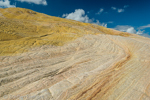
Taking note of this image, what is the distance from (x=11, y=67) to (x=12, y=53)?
358 cm

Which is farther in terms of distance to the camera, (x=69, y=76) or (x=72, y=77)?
(x=69, y=76)

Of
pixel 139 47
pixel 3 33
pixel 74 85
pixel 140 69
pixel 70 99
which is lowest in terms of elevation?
pixel 70 99

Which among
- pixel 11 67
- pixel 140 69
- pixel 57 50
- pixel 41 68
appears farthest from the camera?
pixel 57 50

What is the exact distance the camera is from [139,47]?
1919cm

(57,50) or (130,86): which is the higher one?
(57,50)

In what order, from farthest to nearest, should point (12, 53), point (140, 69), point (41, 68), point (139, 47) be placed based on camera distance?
point (139, 47), point (12, 53), point (140, 69), point (41, 68)

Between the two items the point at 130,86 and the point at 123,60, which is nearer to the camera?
the point at 130,86

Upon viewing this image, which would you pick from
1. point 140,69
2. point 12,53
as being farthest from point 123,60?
point 12,53

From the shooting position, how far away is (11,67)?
33.9 ft

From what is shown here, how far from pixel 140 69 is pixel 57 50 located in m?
12.4

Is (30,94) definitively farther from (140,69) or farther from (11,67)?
(140,69)

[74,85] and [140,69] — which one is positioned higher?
[140,69]

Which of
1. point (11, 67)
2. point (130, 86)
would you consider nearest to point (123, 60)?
point (130, 86)

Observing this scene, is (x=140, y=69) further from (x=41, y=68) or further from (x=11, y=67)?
(x=11, y=67)
